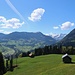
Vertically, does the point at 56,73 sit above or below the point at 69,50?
below

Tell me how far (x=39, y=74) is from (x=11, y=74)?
63.1ft

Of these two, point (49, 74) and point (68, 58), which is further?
point (68, 58)

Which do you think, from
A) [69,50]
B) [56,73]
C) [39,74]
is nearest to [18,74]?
[39,74]

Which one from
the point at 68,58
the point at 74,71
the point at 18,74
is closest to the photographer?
the point at 74,71

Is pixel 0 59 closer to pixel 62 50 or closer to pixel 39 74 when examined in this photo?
pixel 39 74

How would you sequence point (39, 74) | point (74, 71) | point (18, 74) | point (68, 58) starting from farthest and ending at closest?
point (68, 58) → point (18, 74) → point (39, 74) → point (74, 71)

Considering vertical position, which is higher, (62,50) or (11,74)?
(62,50)

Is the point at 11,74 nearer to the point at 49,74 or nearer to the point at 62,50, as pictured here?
the point at 49,74

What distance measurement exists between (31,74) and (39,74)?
Result: 18.1ft

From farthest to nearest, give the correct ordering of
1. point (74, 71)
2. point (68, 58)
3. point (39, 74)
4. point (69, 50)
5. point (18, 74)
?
point (69, 50)
point (68, 58)
point (18, 74)
point (39, 74)
point (74, 71)

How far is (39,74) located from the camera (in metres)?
79.8

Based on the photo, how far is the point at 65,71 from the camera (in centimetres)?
7769

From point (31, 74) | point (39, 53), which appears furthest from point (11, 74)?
point (39, 53)

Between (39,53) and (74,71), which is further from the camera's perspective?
(39,53)
